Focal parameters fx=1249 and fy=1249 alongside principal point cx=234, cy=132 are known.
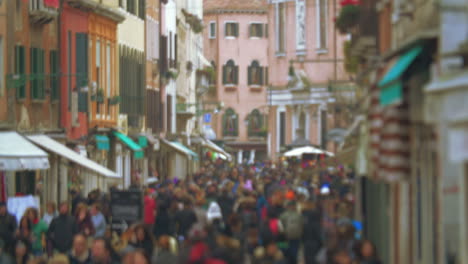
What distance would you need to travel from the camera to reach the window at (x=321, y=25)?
2431 inches

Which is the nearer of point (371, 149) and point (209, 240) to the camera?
point (209, 240)

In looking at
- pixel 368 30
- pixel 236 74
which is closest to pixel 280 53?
pixel 236 74

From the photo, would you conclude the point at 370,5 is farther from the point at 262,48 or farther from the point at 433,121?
the point at 262,48

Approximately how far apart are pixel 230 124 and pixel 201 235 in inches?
3304

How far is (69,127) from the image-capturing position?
37.5 meters

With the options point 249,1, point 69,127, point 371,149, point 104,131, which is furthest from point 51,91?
point 249,1

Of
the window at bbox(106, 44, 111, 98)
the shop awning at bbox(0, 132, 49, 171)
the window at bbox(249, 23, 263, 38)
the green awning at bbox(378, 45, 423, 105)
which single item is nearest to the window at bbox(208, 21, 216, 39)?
the window at bbox(249, 23, 263, 38)

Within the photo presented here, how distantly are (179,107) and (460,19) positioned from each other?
50813 millimetres

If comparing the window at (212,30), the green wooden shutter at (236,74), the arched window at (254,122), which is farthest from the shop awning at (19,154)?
the arched window at (254,122)

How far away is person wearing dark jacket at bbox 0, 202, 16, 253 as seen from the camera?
20.8 meters

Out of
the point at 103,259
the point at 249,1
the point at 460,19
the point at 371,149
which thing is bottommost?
the point at 103,259

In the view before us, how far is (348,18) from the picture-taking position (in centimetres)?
2355

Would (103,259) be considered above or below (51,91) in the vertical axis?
below

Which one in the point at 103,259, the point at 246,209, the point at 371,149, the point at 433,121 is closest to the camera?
the point at 433,121
